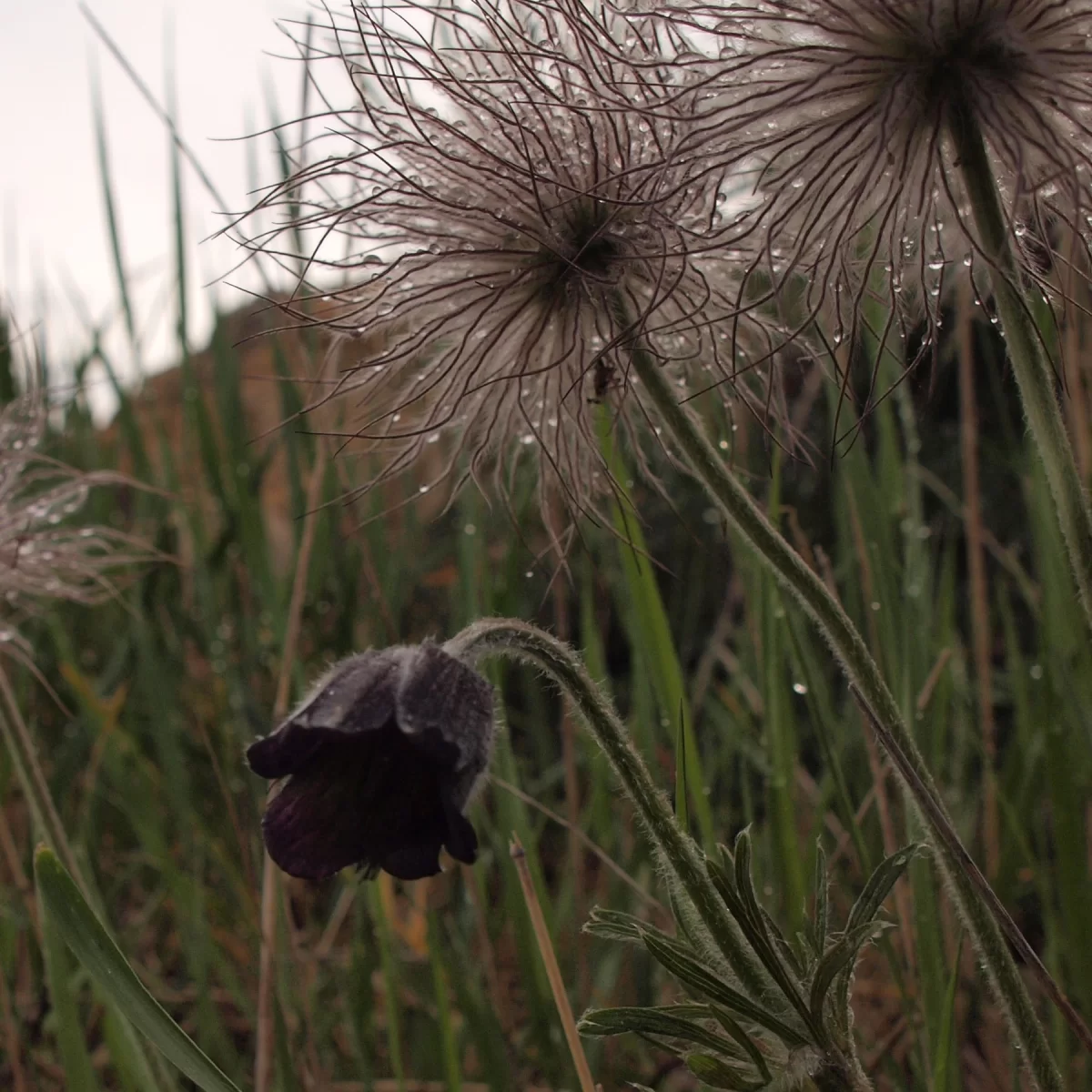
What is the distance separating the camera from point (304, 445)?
2621 millimetres

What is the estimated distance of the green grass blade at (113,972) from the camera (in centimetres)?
92

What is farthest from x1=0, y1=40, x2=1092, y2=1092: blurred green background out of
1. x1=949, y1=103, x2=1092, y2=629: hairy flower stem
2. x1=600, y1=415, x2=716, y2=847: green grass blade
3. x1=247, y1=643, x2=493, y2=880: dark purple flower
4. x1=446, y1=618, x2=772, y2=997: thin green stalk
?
x1=247, y1=643, x2=493, y2=880: dark purple flower

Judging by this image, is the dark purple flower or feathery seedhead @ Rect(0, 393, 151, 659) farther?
feathery seedhead @ Rect(0, 393, 151, 659)

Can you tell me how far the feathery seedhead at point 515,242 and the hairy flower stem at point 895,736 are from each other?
0.13 m

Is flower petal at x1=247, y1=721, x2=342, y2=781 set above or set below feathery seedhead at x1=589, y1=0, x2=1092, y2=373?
below

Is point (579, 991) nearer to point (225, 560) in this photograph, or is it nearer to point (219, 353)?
point (225, 560)

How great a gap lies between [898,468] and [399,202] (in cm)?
78

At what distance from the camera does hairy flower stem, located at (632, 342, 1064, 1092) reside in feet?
2.93

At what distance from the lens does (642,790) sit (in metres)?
0.95

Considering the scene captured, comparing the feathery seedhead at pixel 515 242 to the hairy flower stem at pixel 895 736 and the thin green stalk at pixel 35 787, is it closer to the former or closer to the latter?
the hairy flower stem at pixel 895 736

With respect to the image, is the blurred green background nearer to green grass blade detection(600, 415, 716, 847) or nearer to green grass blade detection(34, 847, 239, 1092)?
green grass blade detection(600, 415, 716, 847)

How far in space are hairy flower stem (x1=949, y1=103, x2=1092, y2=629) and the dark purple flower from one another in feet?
1.48

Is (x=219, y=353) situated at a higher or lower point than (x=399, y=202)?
higher

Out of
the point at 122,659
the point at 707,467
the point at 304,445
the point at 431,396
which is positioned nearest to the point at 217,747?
the point at 122,659
